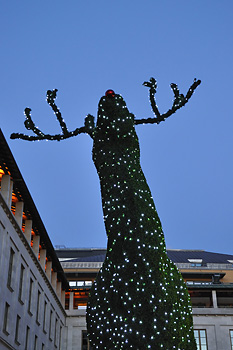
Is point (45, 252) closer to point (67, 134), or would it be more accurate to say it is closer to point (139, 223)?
point (67, 134)

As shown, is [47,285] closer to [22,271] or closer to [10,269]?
[22,271]

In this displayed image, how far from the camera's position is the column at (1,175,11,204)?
25016 mm

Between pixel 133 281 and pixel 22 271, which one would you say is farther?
pixel 22 271

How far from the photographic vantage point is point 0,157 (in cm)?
2425

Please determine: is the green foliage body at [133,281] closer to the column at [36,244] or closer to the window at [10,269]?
the window at [10,269]

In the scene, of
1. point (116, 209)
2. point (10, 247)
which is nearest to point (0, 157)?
point (10, 247)

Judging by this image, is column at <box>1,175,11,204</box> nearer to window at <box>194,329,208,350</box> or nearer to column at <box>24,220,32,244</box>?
column at <box>24,220,32,244</box>

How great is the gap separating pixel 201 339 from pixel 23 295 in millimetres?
18891

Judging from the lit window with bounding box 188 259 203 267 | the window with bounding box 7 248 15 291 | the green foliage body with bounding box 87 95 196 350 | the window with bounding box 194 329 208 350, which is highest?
the lit window with bounding box 188 259 203 267

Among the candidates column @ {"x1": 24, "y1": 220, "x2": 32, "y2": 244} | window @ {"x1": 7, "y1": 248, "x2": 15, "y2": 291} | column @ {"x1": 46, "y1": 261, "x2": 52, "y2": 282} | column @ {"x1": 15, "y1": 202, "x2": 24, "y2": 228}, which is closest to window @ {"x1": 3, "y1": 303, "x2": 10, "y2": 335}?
window @ {"x1": 7, "y1": 248, "x2": 15, "y2": 291}

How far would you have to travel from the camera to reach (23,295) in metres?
27.7

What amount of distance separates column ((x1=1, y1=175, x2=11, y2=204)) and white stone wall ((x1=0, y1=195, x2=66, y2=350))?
3.81ft

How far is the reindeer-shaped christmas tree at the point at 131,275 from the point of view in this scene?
9.86 meters

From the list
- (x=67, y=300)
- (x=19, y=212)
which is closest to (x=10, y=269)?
(x=19, y=212)
